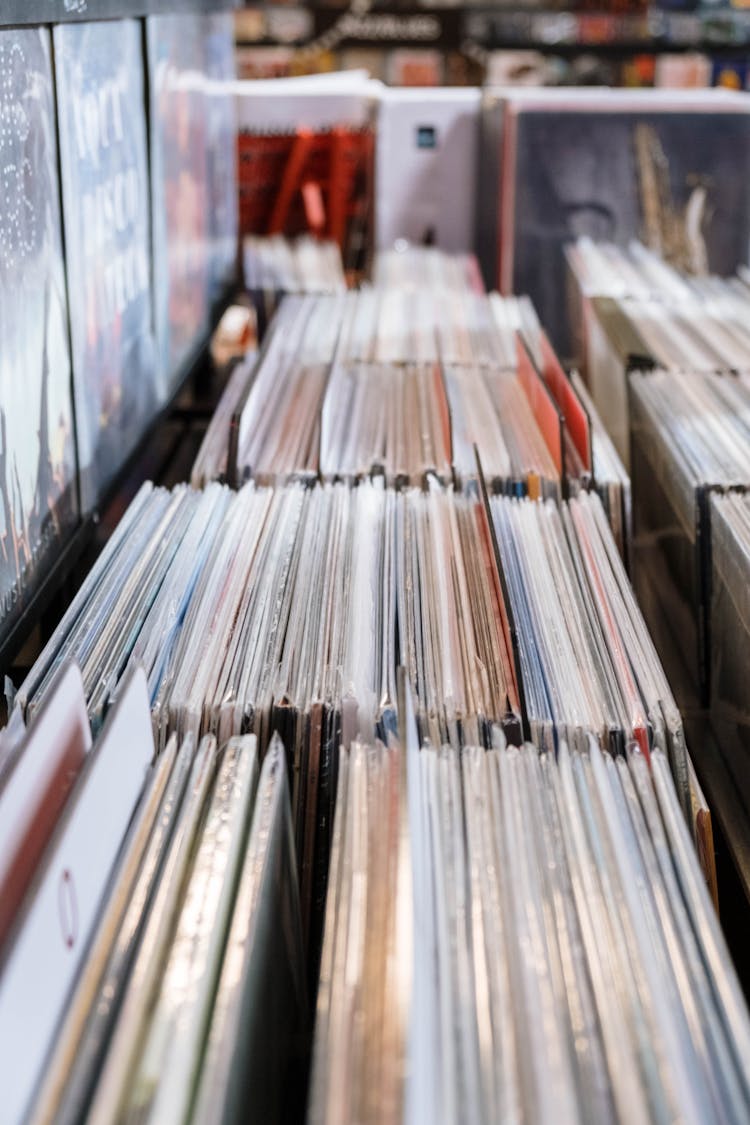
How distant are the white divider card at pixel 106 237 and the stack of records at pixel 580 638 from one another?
0.59 m

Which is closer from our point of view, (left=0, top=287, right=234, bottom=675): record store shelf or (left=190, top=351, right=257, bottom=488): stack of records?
(left=0, top=287, right=234, bottom=675): record store shelf

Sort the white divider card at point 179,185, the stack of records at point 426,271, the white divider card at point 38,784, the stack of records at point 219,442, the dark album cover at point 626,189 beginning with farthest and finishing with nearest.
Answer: the dark album cover at point 626,189 → the stack of records at point 426,271 → the white divider card at point 179,185 → the stack of records at point 219,442 → the white divider card at point 38,784

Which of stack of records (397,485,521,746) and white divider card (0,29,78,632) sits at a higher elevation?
white divider card (0,29,78,632)

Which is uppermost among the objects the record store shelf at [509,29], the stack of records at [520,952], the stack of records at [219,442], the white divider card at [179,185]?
the record store shelf at [509,29]

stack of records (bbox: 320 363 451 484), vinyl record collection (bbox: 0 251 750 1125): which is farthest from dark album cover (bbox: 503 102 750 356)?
vinyl record collection (bbox: 0 251 750 1125)

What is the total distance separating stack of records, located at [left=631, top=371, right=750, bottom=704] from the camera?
1.42 meters

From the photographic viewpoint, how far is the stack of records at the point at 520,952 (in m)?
0.69

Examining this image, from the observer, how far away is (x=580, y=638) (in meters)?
1.19

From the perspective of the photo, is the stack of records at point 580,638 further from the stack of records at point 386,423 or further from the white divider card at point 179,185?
the white divider card at point 179,185

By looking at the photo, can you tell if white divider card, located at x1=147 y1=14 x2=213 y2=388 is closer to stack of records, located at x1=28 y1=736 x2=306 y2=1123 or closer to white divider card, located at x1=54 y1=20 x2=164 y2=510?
white divider card, located at x1=54 y1=20 x2=164 y2=510

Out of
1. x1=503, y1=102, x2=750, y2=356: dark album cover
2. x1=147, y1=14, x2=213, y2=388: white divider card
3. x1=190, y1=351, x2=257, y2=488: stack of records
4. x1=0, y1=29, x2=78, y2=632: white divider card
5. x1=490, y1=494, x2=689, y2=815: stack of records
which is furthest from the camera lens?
x1=503, y1=102, x2=750, y2=356: dark album cover

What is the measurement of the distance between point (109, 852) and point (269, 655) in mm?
368

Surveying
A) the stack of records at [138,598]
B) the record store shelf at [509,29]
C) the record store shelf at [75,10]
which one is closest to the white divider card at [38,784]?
the stack of records at [138,598]

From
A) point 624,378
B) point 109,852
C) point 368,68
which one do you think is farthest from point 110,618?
point 368,68
